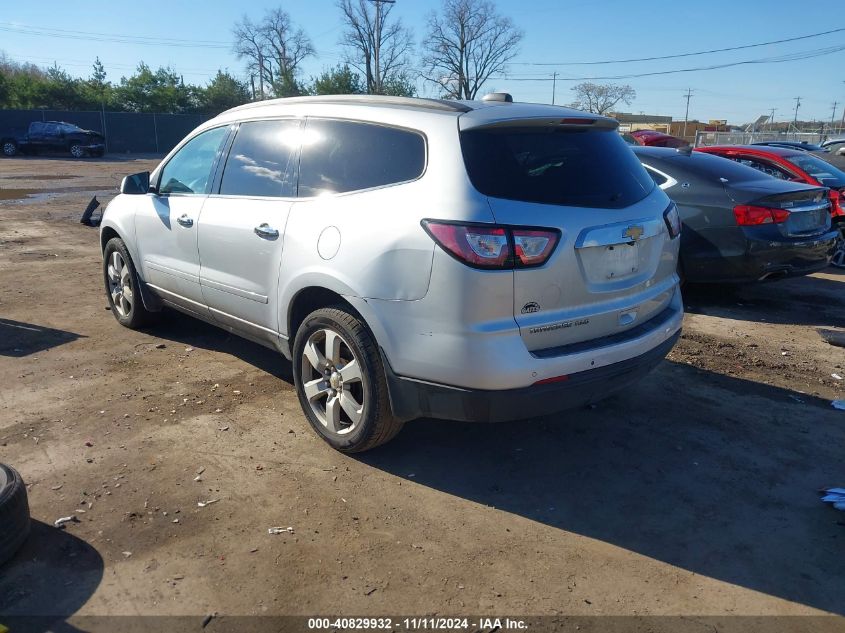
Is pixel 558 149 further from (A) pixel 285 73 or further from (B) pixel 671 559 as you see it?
(A) pixel 285 73

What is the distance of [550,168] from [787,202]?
4.52m

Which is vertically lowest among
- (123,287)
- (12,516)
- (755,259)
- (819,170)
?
(12,516)

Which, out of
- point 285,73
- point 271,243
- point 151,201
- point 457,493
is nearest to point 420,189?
point 271,243

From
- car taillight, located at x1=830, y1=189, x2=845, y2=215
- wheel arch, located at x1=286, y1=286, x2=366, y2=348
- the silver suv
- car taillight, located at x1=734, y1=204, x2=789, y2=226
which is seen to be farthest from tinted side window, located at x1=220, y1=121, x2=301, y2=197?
car taillight, located at x1=830, y1=189, x2=845, y2=215

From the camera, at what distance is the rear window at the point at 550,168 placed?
3293mm

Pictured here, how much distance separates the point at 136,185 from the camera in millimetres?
5598

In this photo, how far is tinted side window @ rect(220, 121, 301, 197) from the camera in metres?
4.25

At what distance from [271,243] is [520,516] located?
2.15 meters

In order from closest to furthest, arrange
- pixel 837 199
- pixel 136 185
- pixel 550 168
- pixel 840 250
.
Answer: pixel 550 168, pixel 136 185, pixel 837 199, pixel 840 250

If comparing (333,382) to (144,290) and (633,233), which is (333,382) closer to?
(633,233)

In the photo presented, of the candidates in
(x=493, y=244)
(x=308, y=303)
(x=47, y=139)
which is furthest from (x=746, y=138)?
(x=493, y=244)

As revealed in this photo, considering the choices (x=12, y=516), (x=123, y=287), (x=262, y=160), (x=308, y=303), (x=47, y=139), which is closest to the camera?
(x=12, y=516)

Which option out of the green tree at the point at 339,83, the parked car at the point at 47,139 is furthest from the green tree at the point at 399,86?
the parked car at the point at 47,139

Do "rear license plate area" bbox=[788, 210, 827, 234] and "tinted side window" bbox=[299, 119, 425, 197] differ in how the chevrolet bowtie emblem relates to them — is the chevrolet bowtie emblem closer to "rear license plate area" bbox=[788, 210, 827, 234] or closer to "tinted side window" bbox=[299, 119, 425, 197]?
"tinted side window" bbox=[299, 119, 425, 197]
